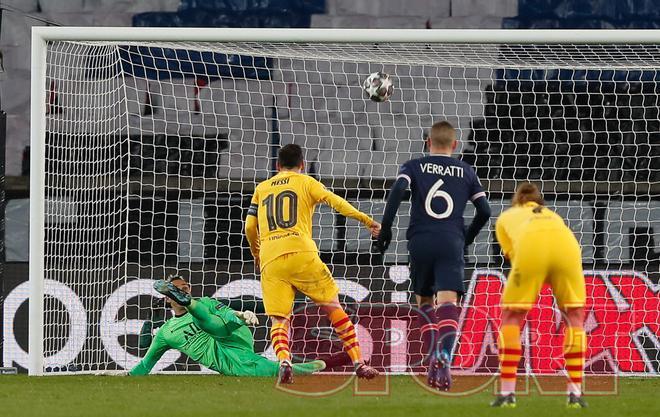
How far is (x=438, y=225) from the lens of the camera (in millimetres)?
7656

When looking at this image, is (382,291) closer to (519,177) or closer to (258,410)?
(519,177)

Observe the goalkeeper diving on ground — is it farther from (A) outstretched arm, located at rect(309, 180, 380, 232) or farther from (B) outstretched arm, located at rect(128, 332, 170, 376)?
(A) outstretched arm, located at rect(309, 180, 380, 232)

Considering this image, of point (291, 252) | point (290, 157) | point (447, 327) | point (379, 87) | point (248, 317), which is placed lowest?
point (248, 317)

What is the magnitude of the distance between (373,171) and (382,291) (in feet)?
3.73

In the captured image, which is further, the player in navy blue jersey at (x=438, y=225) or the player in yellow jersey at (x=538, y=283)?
the player in navy blue jersey at (x=438, y=225)

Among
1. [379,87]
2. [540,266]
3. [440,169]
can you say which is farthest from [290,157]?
[540,266]

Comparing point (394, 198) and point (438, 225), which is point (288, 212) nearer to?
point (394, 198)

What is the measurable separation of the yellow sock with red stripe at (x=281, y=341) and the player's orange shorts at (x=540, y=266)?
7.02 feet

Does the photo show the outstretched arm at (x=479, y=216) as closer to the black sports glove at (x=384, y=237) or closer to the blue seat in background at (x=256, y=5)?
the black sports glove at (x=384, y=237)

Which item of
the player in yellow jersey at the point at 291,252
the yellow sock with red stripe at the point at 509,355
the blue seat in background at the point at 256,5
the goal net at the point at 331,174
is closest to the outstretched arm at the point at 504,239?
the yellow sock with red stripe at the point at 509,355

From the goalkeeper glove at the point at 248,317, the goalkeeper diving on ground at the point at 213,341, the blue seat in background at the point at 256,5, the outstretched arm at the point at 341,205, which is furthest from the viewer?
the blue seat in background at the point at 256,5

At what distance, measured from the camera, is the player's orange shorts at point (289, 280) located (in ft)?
27.3

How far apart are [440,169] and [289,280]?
1362 mm

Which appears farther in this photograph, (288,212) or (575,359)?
(288,212)
